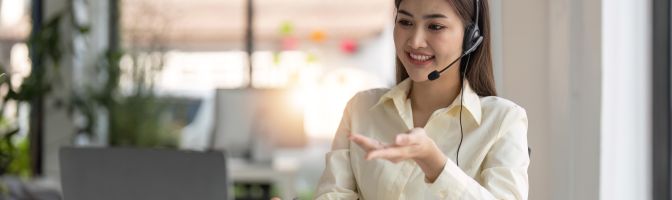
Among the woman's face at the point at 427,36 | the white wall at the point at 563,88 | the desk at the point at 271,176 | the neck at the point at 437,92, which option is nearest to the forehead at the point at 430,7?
the woman's face at the point at 427,36

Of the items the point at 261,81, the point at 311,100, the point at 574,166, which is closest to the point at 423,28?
the point at 574,166

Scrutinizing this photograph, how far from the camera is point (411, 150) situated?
1428 millimetres

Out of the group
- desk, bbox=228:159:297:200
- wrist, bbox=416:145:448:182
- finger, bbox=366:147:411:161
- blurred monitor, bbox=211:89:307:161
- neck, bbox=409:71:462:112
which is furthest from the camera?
blurred monitor, bbox=211:89:307:161

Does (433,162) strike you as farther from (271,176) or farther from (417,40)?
(271,176)

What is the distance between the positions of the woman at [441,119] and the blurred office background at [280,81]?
303 millimetres

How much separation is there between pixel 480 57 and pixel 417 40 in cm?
17

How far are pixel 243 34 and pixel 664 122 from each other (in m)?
6.74

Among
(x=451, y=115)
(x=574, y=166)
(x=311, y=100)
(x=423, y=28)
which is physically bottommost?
(x=311, y=100)

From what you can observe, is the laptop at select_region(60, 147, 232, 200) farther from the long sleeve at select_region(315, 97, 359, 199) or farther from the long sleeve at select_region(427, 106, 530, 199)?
the long sleeve at select_region(427, 106, 530, 199)

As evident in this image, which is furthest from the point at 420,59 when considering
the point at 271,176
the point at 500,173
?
the point at 271,176

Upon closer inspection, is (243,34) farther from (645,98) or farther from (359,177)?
(359,177)

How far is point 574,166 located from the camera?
2.44 metres

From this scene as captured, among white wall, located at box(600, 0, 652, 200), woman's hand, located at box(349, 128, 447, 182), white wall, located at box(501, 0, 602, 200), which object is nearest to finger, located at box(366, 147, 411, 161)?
woman's hand, located at box(349, 128, 447, 182)

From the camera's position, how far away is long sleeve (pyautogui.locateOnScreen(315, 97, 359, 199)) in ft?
6.08
